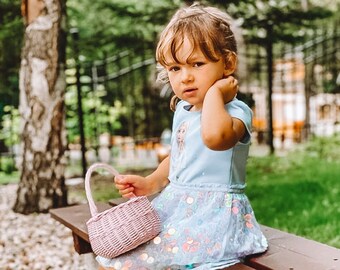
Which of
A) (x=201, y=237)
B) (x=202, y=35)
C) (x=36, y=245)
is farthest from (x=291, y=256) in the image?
(x=36, y=245)

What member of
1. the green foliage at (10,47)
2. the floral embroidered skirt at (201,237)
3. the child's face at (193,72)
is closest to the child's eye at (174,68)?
the child's face at (193,72)

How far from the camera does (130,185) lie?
2172mm

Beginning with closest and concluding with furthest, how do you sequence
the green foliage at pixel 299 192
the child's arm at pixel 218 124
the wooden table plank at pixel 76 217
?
the child's arm at pixel 218 124
the wooden table plank at pixel 76 217
the green foliage at pixel 299 192

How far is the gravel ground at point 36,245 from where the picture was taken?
3406mm

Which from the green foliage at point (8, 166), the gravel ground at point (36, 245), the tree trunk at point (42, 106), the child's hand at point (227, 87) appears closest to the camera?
the child's hand at point (227, 87)

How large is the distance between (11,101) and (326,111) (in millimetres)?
5824

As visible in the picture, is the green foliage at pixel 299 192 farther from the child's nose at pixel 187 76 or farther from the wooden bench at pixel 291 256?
the child's nose at pixel 187 76

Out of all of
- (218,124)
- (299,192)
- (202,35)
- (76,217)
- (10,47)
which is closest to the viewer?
(218,124)

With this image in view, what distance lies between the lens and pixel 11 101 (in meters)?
7.24

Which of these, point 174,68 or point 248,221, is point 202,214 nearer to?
point 248,221

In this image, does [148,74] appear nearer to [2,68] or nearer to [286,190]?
[2,68]

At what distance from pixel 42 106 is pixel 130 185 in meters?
2.49

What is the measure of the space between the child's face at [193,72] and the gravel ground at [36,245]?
1.45 meters

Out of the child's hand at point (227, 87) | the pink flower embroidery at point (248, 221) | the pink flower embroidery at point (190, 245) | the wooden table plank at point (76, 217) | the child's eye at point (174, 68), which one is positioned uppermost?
the child's eye at point (174, 68)
